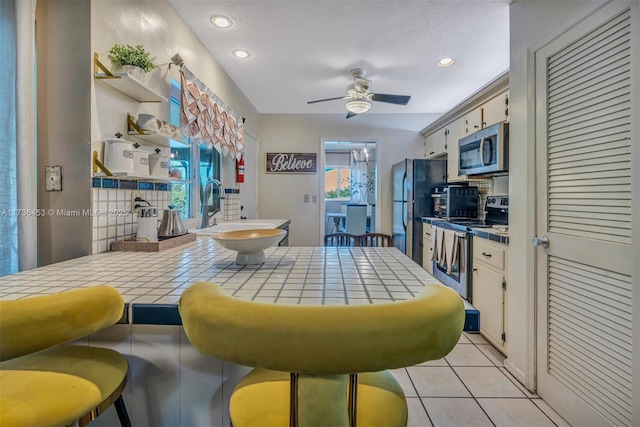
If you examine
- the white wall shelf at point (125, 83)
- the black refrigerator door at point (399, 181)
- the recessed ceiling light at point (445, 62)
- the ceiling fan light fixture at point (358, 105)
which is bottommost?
the black refrigerator door at point (399, 181)

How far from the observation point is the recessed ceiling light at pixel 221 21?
2.19 m

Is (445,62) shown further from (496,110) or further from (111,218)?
(111,218)

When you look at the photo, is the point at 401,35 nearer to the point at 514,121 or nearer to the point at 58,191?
the point at 514,121

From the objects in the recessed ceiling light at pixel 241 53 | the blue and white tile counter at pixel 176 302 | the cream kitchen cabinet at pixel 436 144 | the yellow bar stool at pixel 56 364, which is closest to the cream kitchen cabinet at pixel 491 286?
the blue and white tile counter at pixel 176 302

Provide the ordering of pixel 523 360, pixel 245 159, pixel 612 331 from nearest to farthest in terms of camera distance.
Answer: pixel 612 331
pixel 523 360
pixel 245 159

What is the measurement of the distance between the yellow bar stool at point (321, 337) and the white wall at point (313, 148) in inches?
164

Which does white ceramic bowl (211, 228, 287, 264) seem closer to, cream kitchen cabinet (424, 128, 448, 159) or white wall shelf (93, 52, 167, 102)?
white wall shelf (93, 52, 167, 102)

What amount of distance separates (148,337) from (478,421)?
1.59 meters

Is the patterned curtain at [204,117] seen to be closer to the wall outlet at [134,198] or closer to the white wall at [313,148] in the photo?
the wall outlet at [134,198]

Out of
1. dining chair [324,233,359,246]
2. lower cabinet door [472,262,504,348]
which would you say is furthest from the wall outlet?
lower cabinet door [472,262,504,348]

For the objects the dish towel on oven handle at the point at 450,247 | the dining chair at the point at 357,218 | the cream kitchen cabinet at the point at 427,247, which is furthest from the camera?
the dining chair at the point at 357,218

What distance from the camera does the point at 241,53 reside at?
8.99 feet

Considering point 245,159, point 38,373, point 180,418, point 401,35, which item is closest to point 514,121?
point 401,35

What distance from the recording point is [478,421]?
152 cm
